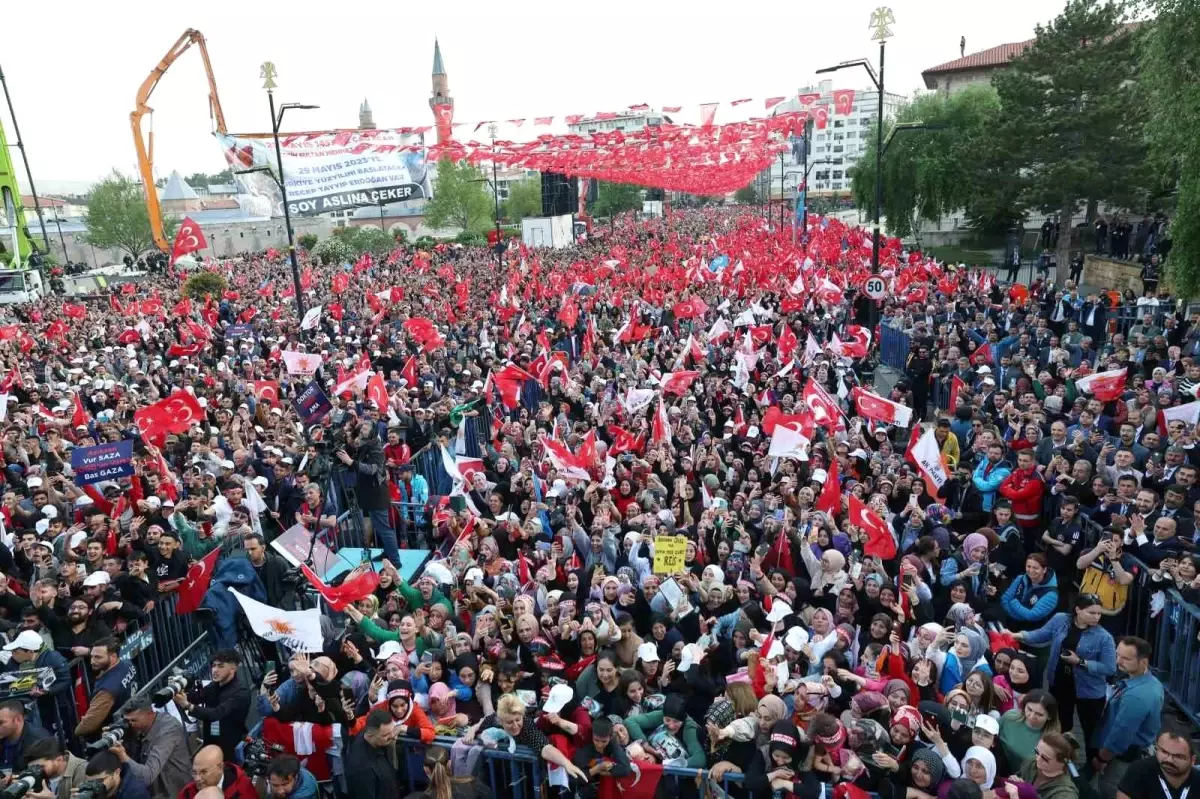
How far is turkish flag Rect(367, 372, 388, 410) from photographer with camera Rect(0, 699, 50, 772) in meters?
7.02

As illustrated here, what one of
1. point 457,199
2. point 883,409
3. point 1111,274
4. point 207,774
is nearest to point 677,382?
point 883,409

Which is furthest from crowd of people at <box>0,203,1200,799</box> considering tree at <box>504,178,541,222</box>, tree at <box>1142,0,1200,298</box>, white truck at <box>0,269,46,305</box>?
tree at <box>504,178,541,222</box>

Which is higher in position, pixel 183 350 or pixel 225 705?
pixel 225 705

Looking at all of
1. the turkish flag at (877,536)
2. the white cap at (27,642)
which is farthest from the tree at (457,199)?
the white cap at (27,642)

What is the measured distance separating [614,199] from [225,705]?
9575 centimetres

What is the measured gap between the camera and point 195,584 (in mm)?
7043

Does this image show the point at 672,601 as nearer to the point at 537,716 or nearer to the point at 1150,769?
the point at 537,716

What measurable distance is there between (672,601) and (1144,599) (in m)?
3.83

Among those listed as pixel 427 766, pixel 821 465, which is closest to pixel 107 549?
pixel 427 766

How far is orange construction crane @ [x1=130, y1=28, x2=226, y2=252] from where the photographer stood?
32.9m

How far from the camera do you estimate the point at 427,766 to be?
15.5ft

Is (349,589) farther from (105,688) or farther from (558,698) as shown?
(558,698)

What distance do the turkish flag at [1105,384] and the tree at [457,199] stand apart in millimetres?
69483

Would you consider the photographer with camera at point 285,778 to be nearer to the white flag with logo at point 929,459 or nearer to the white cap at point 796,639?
the white cap at point 796,639
